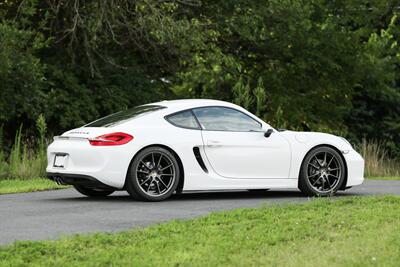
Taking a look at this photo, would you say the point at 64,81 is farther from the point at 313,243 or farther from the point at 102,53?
the point at 313,243

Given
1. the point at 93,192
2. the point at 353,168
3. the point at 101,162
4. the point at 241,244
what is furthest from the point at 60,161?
the point at 241,244

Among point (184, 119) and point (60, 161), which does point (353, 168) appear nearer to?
point (184, 119)

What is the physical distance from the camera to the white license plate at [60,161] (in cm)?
1289

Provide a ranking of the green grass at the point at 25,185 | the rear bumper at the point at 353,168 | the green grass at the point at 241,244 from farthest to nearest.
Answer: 1. the green grass at the point at 25,185
2. the rear bumper at the point at 353,168
3. the green grass at the point at 241,244

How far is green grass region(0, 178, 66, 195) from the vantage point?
15.5 metres

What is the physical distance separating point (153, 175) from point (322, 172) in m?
2.58

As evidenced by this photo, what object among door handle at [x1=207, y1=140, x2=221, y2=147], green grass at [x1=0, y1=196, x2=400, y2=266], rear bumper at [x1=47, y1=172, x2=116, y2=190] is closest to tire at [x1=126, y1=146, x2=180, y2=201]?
rear bumper at [x1=47, y1=172, x2=116, y2=190]

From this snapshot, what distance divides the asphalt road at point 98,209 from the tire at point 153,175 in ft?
0.55

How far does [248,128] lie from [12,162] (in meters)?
6.90


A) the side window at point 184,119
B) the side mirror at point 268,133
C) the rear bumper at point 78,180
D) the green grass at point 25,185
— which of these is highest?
the side window at point 184,119

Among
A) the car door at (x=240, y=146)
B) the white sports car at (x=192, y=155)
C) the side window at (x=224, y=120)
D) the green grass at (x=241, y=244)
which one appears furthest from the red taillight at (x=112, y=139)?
the green grass at (x=241, y=244)

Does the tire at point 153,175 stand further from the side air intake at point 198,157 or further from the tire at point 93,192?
the tire at point 93,192

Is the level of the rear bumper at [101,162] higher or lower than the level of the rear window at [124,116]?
lower

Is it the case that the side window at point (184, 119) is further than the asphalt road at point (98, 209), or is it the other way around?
the side window at point (184, 119)
